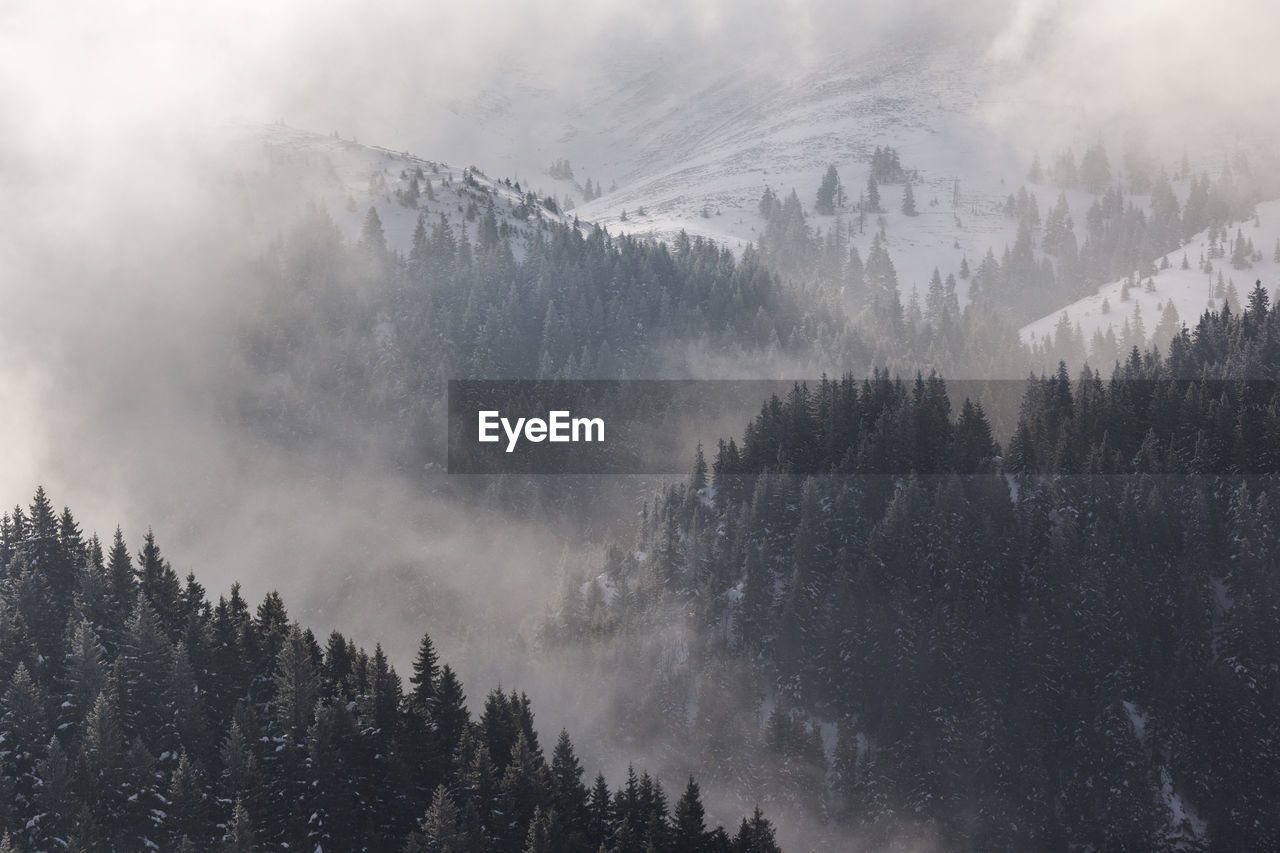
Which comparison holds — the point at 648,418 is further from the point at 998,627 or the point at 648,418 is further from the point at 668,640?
the point at 998,627

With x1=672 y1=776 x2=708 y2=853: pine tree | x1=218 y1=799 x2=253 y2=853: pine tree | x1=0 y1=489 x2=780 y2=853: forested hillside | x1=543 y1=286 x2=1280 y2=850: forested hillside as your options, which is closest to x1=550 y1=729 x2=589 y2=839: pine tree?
x1=0 y1=489 x2=780 y2=853: forested hillside

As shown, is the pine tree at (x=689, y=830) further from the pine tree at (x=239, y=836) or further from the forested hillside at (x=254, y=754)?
the pine tree at (x=239, y=836)

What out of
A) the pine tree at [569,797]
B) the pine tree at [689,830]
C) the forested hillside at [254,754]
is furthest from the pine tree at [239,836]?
the pine tree at [689,830]

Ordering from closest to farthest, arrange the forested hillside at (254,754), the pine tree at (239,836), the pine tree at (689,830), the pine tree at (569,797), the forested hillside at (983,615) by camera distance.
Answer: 1. the pine tree at (239,836)
2. the forested hillside at (254,754)
3. the pine tree at (689,830)
4. the pine tree at (569,797)
5. the forested hillside at (983,615)

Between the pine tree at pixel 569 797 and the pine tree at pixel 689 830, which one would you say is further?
the pine tree at pixel 569 797

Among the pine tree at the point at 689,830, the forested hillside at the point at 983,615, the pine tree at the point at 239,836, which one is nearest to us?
the pine tree at the point at 239,836

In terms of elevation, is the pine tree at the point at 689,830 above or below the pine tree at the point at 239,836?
below

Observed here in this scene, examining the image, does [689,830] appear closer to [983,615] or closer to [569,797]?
[569,797]

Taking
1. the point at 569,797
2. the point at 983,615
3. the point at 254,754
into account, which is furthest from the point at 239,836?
the point at 983,615
